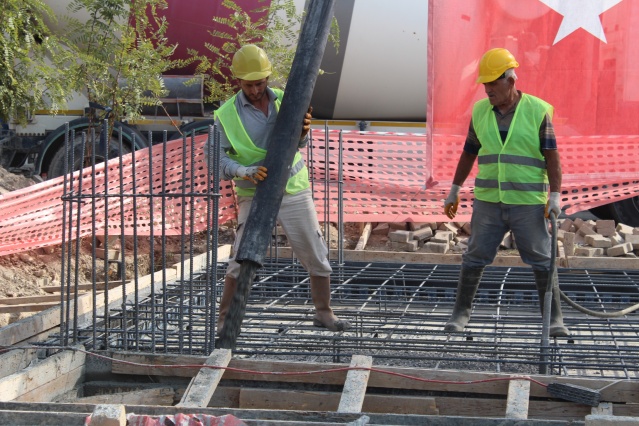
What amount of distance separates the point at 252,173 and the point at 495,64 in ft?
5.31

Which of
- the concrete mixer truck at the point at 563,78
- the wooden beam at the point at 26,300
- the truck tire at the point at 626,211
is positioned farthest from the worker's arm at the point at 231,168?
the truck tire at the point at 626,211

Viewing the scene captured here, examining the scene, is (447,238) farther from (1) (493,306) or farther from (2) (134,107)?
(2) (134,107)

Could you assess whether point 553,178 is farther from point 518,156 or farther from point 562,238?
point 562,238

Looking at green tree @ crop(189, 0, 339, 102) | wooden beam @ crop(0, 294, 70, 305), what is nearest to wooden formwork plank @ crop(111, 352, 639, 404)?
wooden beam @ crop(0, 294, 70, 305)

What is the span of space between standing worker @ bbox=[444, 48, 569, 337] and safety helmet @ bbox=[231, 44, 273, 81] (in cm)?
128

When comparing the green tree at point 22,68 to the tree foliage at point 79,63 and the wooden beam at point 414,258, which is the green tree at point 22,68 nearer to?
the tree foliage at point 79,63

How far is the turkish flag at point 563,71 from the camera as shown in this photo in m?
8.15

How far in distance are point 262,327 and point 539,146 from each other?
80.2 inches

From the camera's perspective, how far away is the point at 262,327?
19.3 feet

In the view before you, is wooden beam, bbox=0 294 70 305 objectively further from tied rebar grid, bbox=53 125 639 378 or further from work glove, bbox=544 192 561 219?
work glove, bbox=544 192 561 219

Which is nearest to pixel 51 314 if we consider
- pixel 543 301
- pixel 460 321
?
pixel 460 321

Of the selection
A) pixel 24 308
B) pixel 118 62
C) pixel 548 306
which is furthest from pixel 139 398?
pixel 118 62

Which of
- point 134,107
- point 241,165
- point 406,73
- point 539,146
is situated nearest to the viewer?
point 241,165

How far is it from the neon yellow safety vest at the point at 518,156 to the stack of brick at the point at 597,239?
3385 mm
